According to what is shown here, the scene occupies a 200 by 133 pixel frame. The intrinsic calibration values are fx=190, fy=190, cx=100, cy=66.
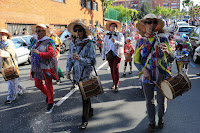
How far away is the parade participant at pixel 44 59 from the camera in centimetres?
396

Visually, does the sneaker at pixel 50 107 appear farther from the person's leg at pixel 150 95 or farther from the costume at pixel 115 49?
the person's leg at pixel 150 95

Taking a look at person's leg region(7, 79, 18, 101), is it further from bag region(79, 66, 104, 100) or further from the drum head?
the drum head

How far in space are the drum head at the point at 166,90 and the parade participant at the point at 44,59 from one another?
2.32m

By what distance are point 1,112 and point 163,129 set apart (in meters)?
3.49

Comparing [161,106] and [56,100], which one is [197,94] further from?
[56,100]

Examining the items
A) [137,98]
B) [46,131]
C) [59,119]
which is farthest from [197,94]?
[46,131]

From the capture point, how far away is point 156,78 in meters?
3.00

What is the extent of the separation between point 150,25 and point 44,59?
234cm

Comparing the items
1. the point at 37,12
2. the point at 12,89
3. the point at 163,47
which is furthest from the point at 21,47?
the point at 37,12

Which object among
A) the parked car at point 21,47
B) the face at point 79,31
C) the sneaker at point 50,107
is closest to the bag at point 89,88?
the face at point 79,31

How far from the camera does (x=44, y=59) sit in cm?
408

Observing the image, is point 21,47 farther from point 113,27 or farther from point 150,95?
point 150,95

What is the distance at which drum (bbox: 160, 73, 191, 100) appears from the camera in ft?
9.18

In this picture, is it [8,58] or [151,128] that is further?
[8,58]
